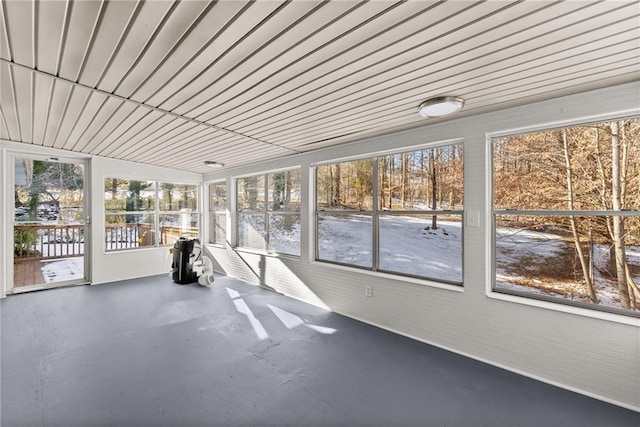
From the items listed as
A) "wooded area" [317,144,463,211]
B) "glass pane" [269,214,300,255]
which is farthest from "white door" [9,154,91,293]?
"wooded area" [317,144,463,211]

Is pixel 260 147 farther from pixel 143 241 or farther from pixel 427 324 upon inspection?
pixel 143 241

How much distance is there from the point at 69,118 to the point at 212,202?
385 cm

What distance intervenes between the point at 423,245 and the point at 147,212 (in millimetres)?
5954

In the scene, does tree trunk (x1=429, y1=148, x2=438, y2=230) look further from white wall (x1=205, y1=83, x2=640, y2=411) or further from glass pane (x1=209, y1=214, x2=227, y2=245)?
glass pane (x1=209, y1=214, x2=227, y2=245)

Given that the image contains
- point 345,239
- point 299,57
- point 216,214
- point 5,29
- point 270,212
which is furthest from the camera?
point 216,214

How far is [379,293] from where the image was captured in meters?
3.45

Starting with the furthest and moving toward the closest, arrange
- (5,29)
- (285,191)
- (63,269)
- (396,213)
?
(63,269), (285,191), (396,213), (5,29)

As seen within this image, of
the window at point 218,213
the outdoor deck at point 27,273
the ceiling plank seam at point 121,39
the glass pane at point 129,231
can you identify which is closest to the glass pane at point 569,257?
the ceiling plank seam at point 121,39

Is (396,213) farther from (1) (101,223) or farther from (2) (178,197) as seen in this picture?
(1) (101,223)

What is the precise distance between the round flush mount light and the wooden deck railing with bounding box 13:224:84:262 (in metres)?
6.53

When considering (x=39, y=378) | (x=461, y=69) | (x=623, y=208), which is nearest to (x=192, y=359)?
(x=39, y=378)

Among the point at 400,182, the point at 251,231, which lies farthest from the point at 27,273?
the point at 400,182

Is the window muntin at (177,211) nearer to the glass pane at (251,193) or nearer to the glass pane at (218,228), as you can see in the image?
the glass pane at (218,228)

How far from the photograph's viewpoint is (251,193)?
19.0 feet
